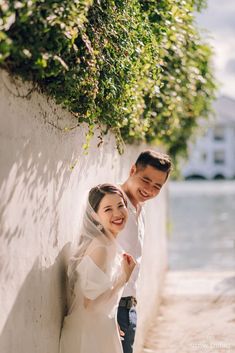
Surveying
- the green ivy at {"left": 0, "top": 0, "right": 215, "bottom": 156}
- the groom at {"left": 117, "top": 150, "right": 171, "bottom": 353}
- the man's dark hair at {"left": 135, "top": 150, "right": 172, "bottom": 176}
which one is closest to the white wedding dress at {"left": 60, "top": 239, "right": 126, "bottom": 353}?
the groom at {"left": 117, "top": 150, "right": 171, "bottom": 353}

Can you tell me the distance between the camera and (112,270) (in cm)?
422

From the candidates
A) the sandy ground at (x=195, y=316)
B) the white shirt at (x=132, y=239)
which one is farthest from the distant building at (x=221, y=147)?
the white shirt at (x=132, y=239)

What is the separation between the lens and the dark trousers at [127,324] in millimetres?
4809

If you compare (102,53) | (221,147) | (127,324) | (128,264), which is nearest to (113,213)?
(128,264)

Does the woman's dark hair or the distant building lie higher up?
the woman's dark hair

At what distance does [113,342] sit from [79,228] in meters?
0.84

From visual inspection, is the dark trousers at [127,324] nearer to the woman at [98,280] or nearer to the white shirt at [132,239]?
the white shirt at [132,239]

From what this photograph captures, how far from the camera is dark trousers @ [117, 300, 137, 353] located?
481cm

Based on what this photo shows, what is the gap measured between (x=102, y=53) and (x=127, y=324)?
164 cm

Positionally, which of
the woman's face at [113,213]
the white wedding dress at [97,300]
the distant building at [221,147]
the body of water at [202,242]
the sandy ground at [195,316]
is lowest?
the distant building at [221,147]

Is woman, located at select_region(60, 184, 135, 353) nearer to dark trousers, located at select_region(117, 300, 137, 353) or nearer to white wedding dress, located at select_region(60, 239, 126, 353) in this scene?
white wedding dress, located at select_region(60, 239, 126, 353)

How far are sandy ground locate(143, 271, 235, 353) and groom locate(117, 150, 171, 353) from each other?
215 cm

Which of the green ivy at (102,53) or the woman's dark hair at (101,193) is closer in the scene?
the green ivy at (102,53)

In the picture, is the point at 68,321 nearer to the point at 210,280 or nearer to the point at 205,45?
the point at 205,45
